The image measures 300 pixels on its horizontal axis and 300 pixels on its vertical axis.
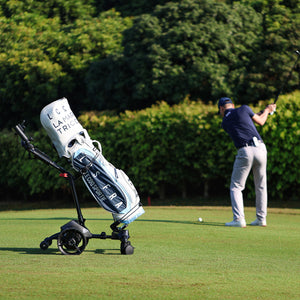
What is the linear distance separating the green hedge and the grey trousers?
584 centimetres

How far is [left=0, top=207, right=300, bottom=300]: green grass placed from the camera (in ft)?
15.9

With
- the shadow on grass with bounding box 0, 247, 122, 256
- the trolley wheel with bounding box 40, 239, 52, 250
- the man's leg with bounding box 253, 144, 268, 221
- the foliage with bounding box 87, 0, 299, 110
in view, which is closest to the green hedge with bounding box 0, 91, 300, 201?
the foliage with bounding box 87, 0, 299, 110

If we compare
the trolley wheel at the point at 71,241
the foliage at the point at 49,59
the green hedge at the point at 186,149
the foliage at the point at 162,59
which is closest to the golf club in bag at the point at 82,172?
the trolley wheel at the point at 71,241

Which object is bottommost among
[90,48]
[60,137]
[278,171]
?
[278,171]

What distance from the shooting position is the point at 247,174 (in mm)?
9664

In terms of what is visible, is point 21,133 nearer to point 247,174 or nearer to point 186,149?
point 247,174

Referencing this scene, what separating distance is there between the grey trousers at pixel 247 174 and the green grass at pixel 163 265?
14.6 inches

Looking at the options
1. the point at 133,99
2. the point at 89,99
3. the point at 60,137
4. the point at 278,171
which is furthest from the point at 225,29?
the point at 60,137

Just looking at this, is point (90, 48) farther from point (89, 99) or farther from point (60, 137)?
point (60, 137)

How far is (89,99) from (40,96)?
2842mm

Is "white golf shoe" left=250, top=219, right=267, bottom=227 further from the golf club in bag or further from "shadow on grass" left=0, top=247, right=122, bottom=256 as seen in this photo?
the golf club in bag

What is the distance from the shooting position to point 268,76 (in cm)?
2142

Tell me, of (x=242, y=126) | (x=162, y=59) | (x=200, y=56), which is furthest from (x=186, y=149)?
(x=242, y=126)

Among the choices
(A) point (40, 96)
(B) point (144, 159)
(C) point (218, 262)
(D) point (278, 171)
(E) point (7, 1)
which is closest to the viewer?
(C) point (218, 262)
